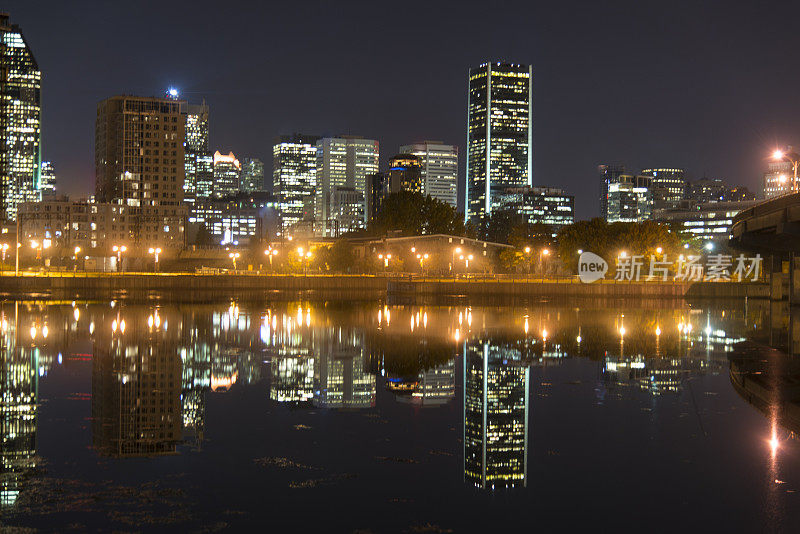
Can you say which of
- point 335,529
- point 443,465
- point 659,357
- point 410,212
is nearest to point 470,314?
point 659,357

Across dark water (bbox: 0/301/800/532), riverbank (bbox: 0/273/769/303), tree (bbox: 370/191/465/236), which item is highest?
tree (bbox: 370/191/465/236)

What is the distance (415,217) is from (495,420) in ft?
454

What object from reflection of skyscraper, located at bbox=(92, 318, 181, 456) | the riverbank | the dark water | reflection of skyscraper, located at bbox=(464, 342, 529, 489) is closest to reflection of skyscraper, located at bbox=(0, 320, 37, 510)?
the dark water

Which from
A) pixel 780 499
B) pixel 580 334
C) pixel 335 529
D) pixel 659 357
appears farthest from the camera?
pixel 580 334

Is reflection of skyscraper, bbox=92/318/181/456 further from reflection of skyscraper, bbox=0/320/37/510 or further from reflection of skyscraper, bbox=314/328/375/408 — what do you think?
reflection of skyscraper, bbox=314/328/375/408

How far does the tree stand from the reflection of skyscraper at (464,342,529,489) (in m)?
125

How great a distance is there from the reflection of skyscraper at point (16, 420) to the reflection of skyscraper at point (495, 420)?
22.6 feet

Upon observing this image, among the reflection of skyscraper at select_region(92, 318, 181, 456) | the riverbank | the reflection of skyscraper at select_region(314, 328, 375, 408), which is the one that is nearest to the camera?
the reflection of skyscraper at select_region(92, 318, 181, 456)

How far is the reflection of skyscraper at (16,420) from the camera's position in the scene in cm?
1270

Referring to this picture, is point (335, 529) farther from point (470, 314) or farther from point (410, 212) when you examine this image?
point (410, 212)

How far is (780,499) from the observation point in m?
12.1

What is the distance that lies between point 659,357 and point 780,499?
1917 centimetres

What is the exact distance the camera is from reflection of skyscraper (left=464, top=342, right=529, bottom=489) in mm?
13664

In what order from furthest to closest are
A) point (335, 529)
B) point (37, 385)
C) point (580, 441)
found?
1. point (37, 385)
2. point (580, 441)
3. point (335, 529)
